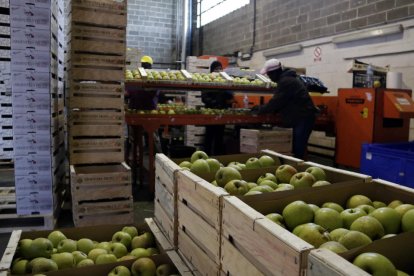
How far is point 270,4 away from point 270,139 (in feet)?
18.1

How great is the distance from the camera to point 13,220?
3.95m

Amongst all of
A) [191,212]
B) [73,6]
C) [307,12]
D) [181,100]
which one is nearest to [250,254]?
[191,212]

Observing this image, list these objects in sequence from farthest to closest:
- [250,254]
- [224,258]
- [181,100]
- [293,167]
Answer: [181,100]
[293,167]
[224,258]
[250,254]

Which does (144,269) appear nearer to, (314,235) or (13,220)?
(314,235)

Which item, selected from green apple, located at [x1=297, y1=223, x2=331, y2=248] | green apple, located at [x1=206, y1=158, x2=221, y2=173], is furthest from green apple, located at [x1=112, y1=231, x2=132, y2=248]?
green apple, located at [x1=297, y1=223, x2=331, y2=248]

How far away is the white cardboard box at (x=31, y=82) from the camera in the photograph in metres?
3.51

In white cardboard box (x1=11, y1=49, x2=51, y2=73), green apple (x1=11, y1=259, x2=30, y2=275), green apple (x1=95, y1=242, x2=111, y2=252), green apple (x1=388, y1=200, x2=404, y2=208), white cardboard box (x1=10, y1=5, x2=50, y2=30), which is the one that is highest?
white cardboard box (x1=10, y1=5, x2=50, y2=30)

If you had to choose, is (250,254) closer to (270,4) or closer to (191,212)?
(191,212)

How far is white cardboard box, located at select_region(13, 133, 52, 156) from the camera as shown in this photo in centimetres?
359

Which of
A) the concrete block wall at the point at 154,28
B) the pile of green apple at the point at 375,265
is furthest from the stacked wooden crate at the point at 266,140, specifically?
the concrete block wall at the point at 154,28

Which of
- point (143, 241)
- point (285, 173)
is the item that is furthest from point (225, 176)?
point (143, 241)

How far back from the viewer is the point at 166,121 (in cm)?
519

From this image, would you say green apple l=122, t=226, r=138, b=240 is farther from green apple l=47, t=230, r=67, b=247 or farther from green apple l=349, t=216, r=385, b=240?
green apple l=349, t=216, r=385, b=240

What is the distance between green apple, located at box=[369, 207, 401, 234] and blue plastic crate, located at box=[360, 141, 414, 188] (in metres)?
2.96
